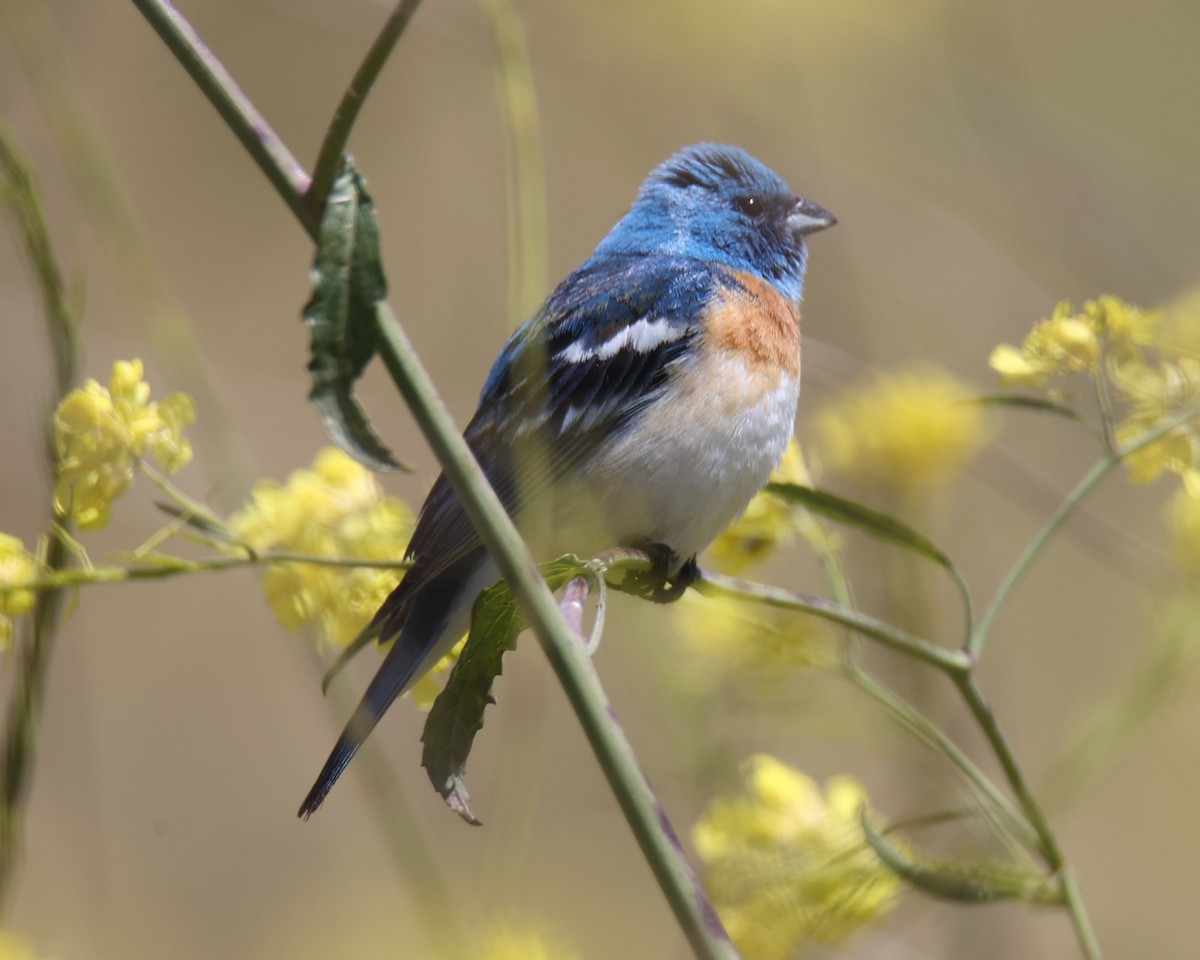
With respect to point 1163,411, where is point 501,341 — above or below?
below

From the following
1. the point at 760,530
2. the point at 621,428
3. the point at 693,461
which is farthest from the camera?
the point at 621,428

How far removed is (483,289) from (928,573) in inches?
135

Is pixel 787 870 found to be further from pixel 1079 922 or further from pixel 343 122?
pixel 343 122

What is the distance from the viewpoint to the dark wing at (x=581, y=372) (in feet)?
7.57

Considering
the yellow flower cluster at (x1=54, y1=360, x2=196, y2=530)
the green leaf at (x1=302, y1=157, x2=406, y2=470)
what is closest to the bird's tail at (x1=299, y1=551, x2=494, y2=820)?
the yellow flower cluster at (x1=54, y1=360, x2=196, y2=530)

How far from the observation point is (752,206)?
116 inches

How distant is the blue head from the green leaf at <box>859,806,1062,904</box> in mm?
1715

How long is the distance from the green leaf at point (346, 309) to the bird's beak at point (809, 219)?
7.24ft

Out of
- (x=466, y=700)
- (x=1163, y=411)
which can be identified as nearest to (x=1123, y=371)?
(x=1163, y=411)

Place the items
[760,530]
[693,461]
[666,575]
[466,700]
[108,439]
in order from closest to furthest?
[466,700], [108,439], [760,530], [666,575], [693,461]

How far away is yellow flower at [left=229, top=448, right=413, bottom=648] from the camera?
149cm

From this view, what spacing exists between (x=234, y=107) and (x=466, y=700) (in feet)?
1.68

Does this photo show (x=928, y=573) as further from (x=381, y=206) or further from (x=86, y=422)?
(x=381, y=206)

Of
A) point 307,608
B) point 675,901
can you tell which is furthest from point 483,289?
point 675,901
